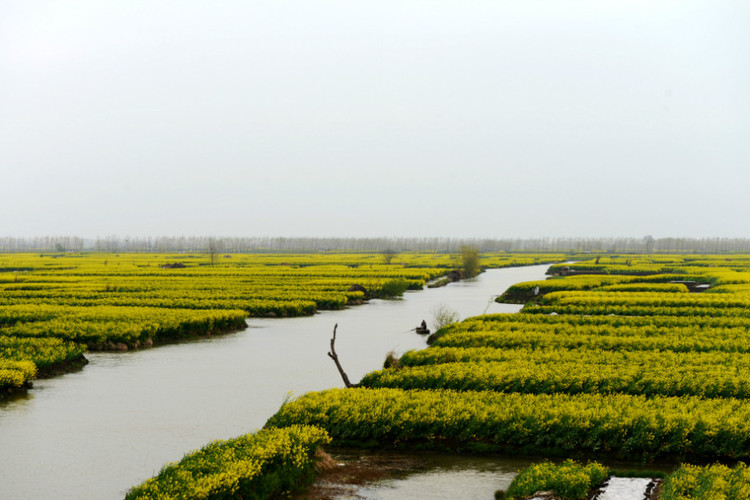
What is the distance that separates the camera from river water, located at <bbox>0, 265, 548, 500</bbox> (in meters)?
13.5

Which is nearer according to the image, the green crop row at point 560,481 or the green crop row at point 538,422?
the green crop row at point 560,481

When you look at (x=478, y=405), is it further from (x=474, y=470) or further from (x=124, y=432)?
(x=124, y=432)

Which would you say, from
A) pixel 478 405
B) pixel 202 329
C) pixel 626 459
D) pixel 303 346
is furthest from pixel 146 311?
pixel 626 459

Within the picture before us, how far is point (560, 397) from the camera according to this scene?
16.8 m

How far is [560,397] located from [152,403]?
440 inches

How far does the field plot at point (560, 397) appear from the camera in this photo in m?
14.1

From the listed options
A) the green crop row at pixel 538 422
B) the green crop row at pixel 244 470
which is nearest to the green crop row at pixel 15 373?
the green crop row at pixel 538 422

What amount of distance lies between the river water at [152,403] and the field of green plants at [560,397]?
170 centimetres

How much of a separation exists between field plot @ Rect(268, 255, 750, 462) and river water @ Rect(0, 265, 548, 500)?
167 cm

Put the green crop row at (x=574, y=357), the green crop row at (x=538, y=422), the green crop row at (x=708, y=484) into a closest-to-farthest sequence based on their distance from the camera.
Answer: the green crop row at (x=708, y=484), the green crop row at (x=538, y=422), the green crop row at (x=574, y=357)

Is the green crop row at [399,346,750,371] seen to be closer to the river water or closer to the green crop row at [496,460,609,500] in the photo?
the river water

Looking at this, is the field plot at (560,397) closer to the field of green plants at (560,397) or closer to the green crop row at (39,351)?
the field of green plants at (560,397)

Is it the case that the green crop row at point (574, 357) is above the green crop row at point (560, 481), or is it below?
above

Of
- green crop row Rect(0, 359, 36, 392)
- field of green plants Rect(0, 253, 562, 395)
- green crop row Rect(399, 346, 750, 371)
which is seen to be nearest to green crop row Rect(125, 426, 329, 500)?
green crop row Rect(399, 346, 750, 371)
